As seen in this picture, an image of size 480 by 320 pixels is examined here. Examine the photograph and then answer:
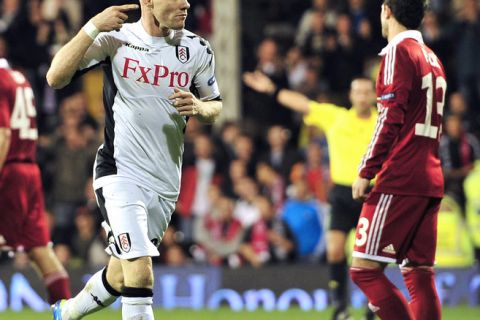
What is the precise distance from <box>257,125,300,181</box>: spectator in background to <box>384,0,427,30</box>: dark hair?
7687mm

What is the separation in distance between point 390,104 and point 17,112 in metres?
3.14

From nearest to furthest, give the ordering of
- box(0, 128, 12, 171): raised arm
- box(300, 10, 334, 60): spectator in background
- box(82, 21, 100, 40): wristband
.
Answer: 1. box(82, 21, 100, 40): wristband
2. box(0, 128, 12, 171): raised arm
3. box(300, 10, 334, 60): spectator in background

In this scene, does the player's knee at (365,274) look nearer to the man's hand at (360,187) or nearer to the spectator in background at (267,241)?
the man's hand at (360,187)

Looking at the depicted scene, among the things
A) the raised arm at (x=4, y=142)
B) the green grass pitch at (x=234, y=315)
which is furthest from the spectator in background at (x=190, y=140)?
the raised arm at (x=4, y=142)

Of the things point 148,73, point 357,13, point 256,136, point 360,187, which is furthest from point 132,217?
point 357,13

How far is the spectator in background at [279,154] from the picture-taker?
15.0 meters

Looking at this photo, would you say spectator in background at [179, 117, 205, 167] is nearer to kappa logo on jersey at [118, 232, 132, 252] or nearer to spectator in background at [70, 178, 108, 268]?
spectator in background at [70, 178, 108, 268]

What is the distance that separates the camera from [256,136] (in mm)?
16094

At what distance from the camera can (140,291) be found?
699 centimetres

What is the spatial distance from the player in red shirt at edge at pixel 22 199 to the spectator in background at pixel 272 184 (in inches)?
234

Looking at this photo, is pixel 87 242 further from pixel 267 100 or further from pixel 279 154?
pixel 267 100

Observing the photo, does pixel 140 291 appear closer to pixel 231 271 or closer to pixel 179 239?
pixel 231 271

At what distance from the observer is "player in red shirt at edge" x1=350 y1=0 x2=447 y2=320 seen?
7145 millimetres

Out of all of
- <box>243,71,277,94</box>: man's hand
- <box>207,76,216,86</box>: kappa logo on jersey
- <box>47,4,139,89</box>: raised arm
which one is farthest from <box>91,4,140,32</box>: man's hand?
<box>243,71,277,94</box>: man's hand
